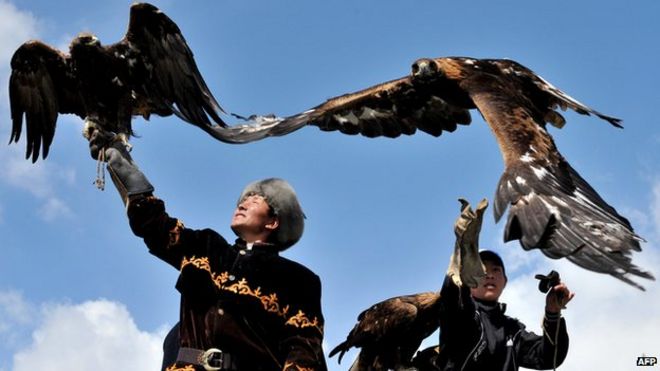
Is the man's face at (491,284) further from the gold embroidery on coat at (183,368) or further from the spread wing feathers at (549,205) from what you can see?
the gold embroidery on coat at (183,368)

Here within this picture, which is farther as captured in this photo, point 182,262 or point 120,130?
point 120,130

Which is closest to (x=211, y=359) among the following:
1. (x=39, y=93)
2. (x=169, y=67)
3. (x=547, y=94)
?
(x=169, y=67)

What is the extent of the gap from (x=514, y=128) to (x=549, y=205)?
149 cm

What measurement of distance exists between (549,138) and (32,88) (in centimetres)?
339

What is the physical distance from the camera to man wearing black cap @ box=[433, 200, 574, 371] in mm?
5469

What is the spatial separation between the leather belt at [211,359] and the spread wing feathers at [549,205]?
145 cm

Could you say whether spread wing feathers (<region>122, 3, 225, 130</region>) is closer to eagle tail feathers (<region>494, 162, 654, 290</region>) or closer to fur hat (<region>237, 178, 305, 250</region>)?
fur hat (<region>237, 178, 305, 250</region>)

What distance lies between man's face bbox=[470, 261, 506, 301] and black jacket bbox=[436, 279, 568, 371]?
4 centimetres

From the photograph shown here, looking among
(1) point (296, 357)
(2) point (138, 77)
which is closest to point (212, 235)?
(1) point (296, 357)

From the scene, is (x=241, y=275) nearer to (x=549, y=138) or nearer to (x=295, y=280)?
(x=295, y=280)

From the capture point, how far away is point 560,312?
6199mm

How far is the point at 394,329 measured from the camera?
593 centimetres

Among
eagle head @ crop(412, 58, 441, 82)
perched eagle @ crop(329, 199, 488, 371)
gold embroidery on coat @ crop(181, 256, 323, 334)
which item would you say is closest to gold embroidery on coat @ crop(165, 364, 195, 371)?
gold embroidery on coat @ crop(181, 256, 323, 334)

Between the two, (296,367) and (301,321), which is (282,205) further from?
(296,367)
